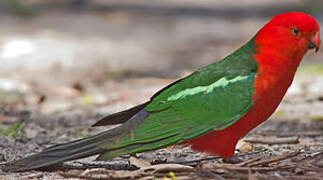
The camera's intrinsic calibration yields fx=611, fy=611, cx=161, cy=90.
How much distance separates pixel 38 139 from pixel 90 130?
46 centimetres

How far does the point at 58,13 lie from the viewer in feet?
34.0

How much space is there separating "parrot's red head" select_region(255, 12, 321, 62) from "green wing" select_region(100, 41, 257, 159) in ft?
0.44

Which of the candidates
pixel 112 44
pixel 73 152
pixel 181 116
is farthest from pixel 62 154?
pixel 112 44

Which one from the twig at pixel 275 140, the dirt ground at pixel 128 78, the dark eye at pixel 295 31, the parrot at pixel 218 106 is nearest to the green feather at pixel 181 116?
the parrot at pixel 218 106

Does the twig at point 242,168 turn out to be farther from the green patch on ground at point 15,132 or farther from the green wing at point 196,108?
the green patch on ground at point 15,132

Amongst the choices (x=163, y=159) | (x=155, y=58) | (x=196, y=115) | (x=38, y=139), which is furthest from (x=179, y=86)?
(x=155, y=58)

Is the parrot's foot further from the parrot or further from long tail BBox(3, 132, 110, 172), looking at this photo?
long tail BBox(3, 132, 110, 172)

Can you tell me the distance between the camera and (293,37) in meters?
3.07

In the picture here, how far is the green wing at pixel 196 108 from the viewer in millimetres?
3004

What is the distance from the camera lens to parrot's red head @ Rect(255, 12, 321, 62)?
10.0 feet

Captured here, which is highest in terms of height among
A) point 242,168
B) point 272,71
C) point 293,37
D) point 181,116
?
point 293,37

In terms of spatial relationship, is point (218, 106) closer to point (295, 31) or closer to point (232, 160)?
point (232, 160)

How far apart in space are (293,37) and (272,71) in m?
0.22

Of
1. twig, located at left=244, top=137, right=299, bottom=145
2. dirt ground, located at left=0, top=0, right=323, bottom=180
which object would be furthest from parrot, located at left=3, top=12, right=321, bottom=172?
twig, located at left=244, top=137, right=299, bottom=145
